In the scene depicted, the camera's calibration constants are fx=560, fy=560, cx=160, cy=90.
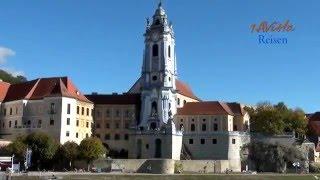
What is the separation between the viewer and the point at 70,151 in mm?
79688

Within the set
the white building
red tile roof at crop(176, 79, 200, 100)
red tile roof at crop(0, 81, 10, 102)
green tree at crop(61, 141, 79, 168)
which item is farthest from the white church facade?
red tile roof at crop(0, 81, 10, 102)

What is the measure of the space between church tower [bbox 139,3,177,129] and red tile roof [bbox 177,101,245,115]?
2.48 meters

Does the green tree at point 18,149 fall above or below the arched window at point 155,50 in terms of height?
below

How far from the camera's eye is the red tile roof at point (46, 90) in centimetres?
8725

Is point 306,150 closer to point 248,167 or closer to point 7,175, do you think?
point 248,167

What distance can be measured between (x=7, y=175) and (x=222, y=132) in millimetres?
39726

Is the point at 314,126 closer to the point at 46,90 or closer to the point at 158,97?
the point at 158,97

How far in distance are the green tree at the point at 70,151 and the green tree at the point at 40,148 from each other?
1417 mm

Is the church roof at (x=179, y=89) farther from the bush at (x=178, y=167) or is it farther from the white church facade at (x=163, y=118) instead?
the bush at (x=178, y=167)

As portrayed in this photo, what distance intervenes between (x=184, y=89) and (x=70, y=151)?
102 feet

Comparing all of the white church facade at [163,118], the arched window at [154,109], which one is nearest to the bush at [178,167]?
the white church facade at [163,118]

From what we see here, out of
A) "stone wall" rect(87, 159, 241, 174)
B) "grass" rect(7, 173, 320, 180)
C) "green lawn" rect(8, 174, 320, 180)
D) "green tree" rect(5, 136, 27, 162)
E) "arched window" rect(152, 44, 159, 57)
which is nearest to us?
"grass" rect(7, 173, 320, 180)

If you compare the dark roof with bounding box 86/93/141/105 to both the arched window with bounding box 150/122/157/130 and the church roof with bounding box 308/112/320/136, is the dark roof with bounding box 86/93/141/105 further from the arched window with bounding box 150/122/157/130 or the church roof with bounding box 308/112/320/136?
the church roof with bounding box 308/112/320/136

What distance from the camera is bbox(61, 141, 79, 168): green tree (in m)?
79.6
